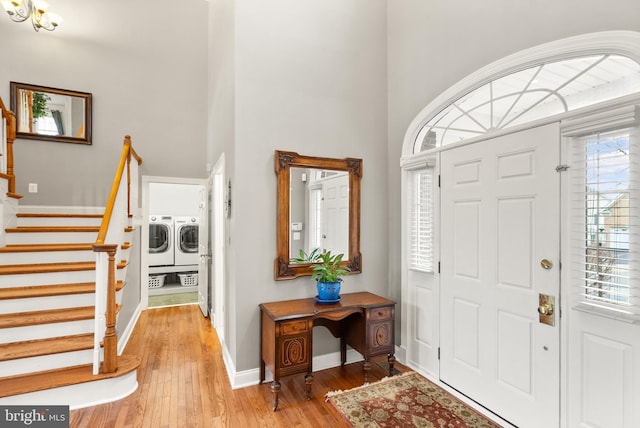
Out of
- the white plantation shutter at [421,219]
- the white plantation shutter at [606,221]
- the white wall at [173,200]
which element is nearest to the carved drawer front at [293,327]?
the white plantation shutter at [421,219]

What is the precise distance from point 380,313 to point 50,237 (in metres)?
3.75

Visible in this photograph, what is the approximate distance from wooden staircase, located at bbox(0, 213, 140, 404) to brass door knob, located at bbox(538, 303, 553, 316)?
3150 millimetres

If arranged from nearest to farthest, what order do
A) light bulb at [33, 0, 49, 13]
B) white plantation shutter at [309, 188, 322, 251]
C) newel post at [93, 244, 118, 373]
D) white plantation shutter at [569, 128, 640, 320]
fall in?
white plantation shutter at [569, 128, 640, 320]
newel post at [93, 244, 118, 373]
white plantation shutter at [309, 188, 322, 251]
light bulb at [33, 0, 49, 13]

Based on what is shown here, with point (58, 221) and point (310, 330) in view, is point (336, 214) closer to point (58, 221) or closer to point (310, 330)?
point (310, 330)

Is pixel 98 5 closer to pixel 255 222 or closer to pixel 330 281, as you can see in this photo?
pixel 255 222

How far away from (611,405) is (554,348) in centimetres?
35

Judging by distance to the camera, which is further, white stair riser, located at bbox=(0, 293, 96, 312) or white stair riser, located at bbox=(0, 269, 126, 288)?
white stair riser, located at bbox=(0, 269, 126, 288)

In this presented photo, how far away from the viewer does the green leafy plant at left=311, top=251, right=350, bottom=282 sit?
2855 millimetres

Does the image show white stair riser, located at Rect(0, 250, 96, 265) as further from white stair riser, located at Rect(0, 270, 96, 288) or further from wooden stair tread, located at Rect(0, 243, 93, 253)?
white stair riser, located at Rect(0, 270, 96, 288)

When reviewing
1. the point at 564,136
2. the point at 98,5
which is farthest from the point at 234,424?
the point at 98,5

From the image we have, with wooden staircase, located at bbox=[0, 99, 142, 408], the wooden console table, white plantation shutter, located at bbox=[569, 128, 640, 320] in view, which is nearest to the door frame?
wooden staircase, located at bbox=[0, 99, 142, 408]

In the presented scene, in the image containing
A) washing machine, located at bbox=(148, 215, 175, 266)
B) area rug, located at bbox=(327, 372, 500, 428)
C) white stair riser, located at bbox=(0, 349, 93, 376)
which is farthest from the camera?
washing machine, located at bbox=(148, 215, 175, 266)

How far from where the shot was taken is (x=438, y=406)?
2477 millimetres

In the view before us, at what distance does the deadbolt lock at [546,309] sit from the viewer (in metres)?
1.99
